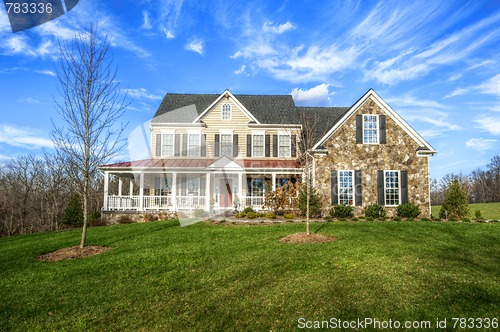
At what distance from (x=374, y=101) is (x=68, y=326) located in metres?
18.0

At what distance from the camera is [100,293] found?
667cm

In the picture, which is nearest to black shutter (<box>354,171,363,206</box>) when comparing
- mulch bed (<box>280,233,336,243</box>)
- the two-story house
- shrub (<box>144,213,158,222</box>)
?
the two-story house

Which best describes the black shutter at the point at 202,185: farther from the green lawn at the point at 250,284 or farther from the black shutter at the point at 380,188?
the green lawn at the point at 250,284

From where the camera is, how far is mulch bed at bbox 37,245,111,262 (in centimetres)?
984

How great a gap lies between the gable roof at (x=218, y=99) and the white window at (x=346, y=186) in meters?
6.09

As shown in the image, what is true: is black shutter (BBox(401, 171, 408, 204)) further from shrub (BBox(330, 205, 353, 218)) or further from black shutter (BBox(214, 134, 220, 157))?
black shutter (BBox(214, 134, 220, 157))

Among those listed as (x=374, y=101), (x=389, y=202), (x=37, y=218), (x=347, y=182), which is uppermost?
(x=374, y=101)

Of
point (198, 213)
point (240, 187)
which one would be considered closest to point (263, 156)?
point (240, 187)

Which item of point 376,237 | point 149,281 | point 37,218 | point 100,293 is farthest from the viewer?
point 37,218

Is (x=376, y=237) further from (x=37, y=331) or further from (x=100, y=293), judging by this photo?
(x=37, y=331)

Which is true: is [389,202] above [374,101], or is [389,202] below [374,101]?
below

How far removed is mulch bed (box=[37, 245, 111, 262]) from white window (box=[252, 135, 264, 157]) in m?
13.4

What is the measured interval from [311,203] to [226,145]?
7947 millimetres

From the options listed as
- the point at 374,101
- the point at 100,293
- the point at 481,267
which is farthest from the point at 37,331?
the point at 374,101
